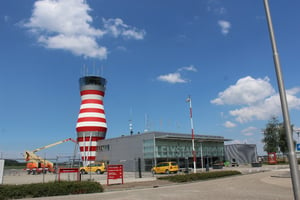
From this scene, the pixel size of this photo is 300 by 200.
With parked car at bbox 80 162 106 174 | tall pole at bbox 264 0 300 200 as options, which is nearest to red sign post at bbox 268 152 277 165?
parked car at bbox 80 162 106 174

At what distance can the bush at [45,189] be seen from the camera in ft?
47.2

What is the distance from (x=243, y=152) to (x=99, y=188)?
53516 mm

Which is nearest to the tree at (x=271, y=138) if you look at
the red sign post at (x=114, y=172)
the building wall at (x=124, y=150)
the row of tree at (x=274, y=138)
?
the row of tree at (x=274, y=138)

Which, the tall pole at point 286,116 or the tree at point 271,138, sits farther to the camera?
the tree at point 271,138

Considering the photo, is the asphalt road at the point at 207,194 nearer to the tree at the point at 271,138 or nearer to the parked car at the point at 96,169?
the parked car at the point at 96,169

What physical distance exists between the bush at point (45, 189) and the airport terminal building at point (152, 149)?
945 inches

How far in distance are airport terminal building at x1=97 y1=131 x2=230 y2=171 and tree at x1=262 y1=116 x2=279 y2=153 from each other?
1283 cm

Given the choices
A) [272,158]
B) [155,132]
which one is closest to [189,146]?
[155,132]

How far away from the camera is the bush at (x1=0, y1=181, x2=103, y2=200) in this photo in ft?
47.2

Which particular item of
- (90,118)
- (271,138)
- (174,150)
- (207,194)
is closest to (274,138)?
(271,138)

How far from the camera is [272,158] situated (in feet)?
185

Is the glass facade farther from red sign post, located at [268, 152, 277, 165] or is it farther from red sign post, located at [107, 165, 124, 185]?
red sign post, located at [107, 165, 124, 185]

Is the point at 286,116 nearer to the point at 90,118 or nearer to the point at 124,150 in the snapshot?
the point at 124,150

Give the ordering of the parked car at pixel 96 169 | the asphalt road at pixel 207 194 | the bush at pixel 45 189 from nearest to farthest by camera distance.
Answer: the asphalt road at pixel 207 194 < the bush at pixel 45 189 < the parked car at pixel 96 169
